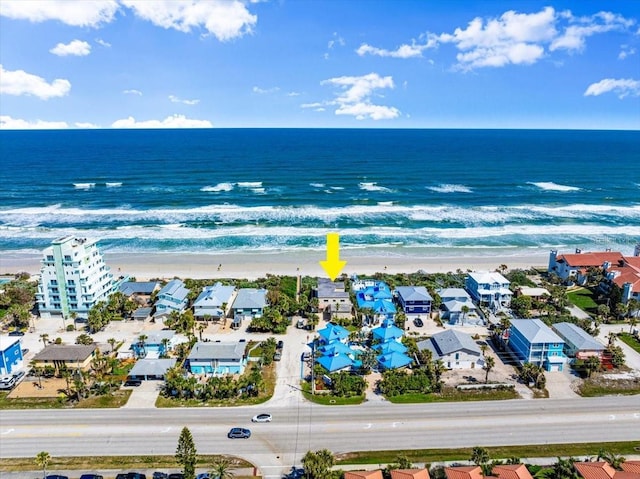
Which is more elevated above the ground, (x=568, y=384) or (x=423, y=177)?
(x=423, y=177)

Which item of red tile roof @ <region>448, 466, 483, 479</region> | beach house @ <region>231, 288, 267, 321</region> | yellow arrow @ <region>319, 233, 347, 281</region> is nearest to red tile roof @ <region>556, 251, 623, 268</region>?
yellow arrow @ <region>319, 233, 347, 281</region>

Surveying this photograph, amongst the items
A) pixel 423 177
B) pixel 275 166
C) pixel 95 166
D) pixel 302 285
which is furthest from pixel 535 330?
pixel 95 166

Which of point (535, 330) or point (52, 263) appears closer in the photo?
point (535, 330)

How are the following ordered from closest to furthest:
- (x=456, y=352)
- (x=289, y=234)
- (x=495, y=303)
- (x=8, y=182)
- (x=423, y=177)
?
1. (x=456, y=352)
2. (x=495, y=303)
3. (x=289, y=234)
4. (x=8, y=182)
5. (x=423, y=177)

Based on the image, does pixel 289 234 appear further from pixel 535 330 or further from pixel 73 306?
pixel 535 330

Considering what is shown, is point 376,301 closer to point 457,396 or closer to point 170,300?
point 457,396

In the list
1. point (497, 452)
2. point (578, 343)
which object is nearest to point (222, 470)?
point (497, 452)

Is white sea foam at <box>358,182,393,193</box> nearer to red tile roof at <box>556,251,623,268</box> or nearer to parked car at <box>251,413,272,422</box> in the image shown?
red tile roof at <box>556,251,623,268</box>
